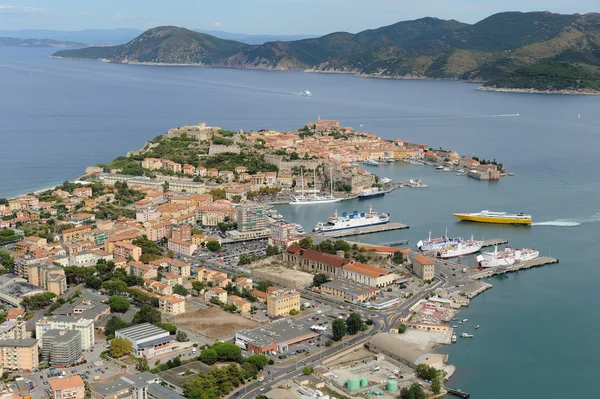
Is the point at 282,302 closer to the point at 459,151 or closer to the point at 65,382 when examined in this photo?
the point at 65,382

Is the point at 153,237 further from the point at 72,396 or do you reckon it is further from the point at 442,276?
the point at 72,396

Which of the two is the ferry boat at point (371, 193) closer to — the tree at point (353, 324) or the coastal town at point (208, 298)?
the coastal town at point (208, 298)

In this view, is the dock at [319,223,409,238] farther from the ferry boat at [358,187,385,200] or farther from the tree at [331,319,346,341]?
the tree at [331,319,346,341]

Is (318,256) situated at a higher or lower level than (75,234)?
higher

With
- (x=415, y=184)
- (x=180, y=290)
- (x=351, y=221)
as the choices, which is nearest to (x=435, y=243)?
(x=351, y=221)

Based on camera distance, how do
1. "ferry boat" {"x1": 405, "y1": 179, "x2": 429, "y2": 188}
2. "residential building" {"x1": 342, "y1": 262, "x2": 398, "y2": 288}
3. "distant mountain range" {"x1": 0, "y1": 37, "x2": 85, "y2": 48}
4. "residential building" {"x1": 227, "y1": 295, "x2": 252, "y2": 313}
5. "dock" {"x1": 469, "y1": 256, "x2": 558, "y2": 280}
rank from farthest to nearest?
1. "distant mountain range" {"x1": 0, "y1": 37, "x2": 85, "y2": 48}
2. "ferry boat" {"x1": 405, "y1": 179, "x2": 429, "y2": 188}
3. "dock" {"x1": 469, "y1": 256, "x2": 558, "y2": 280}
4. "residential building" {"x1": 342, "y1": 262, "x2": 398, "y2": 288}
5. "residential building" {"x1": 227, "y1": 295, "x2": 252, "y2": 313}

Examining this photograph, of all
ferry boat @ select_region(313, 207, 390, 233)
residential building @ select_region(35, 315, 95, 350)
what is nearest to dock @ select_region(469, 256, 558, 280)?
ferry boat @ select_region(313, 207, 390, 233)

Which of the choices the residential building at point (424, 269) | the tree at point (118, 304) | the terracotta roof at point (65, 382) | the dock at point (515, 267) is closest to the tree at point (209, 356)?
the terracotta roof at point (65, 382)
